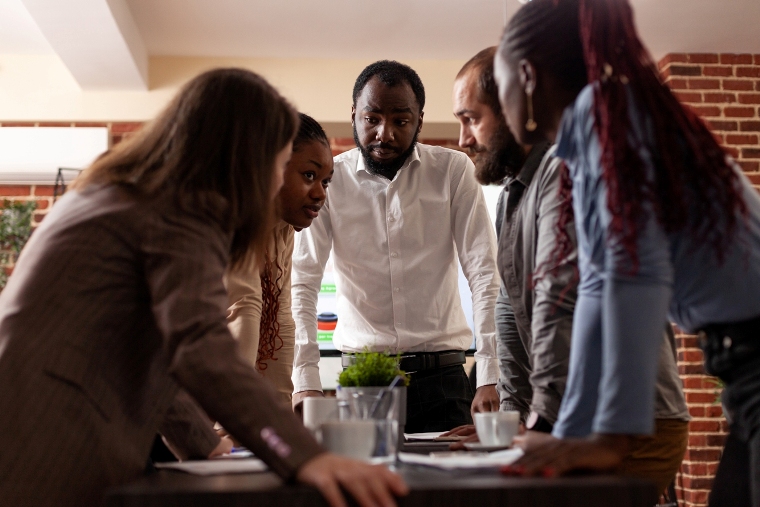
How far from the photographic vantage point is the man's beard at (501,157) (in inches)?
72.6

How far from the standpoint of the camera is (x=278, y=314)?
243 centimetres

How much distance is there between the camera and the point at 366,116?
256cm

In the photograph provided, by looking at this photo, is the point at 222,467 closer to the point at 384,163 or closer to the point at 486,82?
the point at 486,82

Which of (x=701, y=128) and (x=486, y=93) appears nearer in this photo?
(x=701, y=128)

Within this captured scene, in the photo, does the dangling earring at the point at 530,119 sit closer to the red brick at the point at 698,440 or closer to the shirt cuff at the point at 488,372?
the shirt cuff at the point at 488,372

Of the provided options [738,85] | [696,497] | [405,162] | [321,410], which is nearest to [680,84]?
[738,85]

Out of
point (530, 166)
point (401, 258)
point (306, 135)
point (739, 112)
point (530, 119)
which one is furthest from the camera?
point (739, 112)

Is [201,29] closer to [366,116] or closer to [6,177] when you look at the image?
[6,177]

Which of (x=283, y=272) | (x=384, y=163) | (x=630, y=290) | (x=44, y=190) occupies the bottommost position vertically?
(x=630, y=290)

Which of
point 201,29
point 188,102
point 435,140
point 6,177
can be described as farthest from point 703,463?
point 6,177

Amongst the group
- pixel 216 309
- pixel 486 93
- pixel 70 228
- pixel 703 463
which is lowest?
pixel 703 463

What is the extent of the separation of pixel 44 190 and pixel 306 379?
3126 millimetres

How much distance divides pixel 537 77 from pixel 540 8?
0.38 ft

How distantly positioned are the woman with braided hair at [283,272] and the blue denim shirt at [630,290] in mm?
1211
